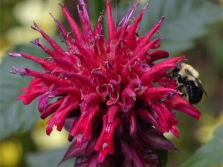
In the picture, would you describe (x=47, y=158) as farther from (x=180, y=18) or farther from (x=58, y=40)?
(x=180, y=18)

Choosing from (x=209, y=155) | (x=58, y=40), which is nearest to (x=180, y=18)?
(x=58, y=40)

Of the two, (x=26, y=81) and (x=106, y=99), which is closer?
(x=106, y=99)

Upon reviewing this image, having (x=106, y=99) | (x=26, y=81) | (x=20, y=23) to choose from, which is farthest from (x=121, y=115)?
(x=20, y=23)

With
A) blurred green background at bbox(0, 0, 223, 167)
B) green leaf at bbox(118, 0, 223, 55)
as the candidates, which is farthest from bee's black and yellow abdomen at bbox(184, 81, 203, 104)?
green leaf at bbox(118, 0, 223, 55)

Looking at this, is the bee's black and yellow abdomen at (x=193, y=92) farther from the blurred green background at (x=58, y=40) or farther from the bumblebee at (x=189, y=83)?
the blurred green background at (x=58, y=40)

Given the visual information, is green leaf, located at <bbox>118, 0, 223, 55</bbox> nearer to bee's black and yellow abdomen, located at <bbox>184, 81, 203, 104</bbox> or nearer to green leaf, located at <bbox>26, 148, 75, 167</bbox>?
bee's black and yellow abdomen, located at <bbox>184, 81, 203, 104</bbox>

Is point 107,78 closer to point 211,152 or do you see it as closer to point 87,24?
point 87,24
